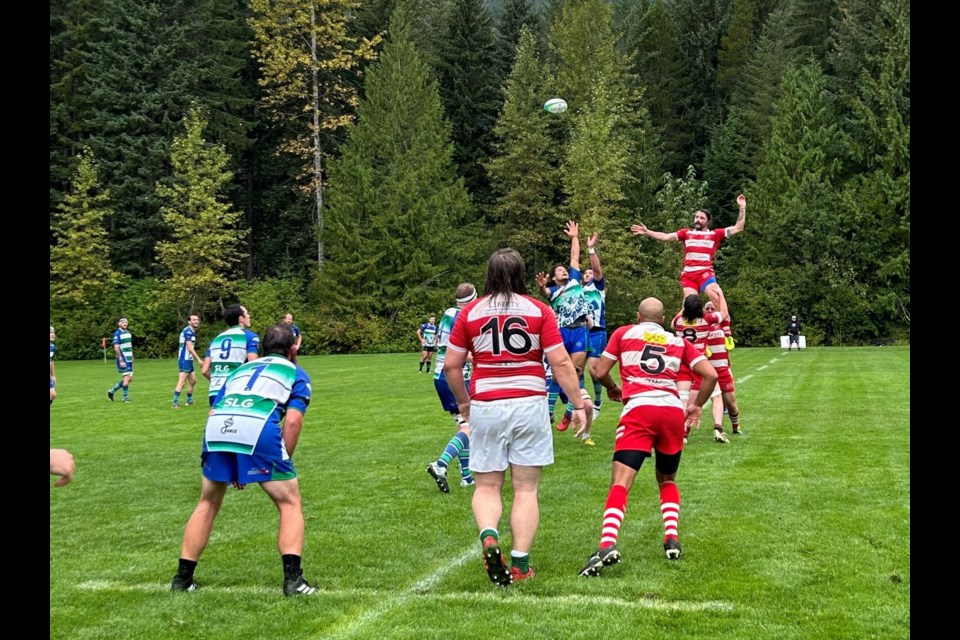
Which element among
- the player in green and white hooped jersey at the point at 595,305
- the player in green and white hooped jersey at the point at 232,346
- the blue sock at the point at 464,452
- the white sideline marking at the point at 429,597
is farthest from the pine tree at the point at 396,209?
the white sideline marking at the point at 429,597

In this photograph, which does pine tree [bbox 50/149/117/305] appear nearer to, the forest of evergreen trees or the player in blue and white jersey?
the forest of evergreen trees

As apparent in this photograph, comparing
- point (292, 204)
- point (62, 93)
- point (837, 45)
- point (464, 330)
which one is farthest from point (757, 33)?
point (464, 330)

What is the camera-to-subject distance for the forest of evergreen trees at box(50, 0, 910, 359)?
4734cm

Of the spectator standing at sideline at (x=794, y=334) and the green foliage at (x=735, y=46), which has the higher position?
the green foliage at (x=735, y=46)

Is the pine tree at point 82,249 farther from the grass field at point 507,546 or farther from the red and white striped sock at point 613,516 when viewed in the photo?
the red and white striped sock at point 613,516

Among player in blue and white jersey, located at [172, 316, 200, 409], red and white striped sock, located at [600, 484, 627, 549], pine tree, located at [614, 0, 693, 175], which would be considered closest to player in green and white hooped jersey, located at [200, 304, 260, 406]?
red and white striped sock, located at [600, 484, 627, 549]

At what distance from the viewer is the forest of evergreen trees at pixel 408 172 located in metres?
47.3

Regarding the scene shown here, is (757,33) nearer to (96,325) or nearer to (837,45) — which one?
(837,45)

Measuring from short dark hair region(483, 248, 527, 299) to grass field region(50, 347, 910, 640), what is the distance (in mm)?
1936

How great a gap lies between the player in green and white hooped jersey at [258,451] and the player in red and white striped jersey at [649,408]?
2101mm

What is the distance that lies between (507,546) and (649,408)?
5.05 feet

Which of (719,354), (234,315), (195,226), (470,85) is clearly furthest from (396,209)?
(234,315)

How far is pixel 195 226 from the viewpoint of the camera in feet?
154

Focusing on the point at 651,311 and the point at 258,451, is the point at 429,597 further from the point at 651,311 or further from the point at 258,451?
the point at 651,311
